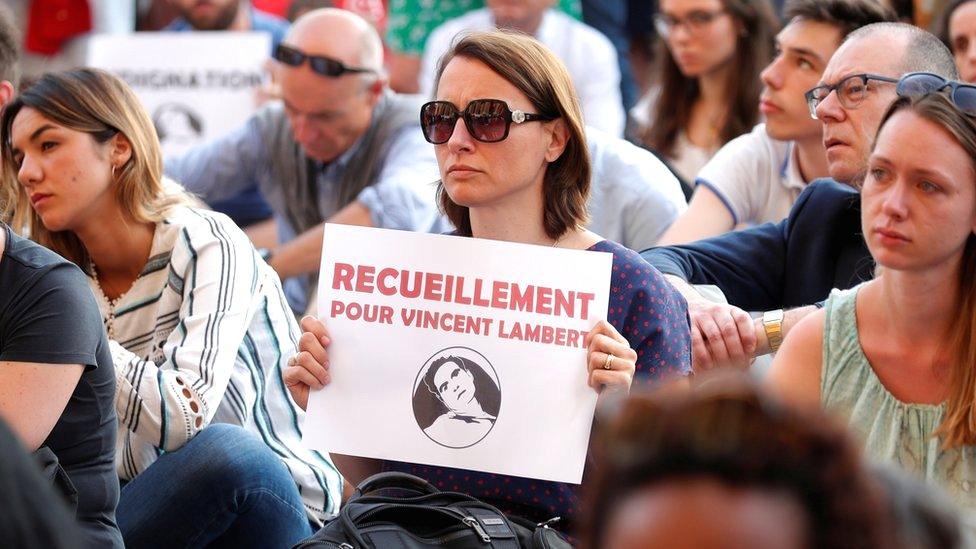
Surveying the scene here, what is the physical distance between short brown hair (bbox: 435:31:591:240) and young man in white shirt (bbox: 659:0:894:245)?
1.26 meters

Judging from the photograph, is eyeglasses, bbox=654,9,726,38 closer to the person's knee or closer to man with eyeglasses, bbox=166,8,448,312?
man with eyeglasses, bbox=166,8,448,312

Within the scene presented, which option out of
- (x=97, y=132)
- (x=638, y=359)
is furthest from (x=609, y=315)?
(x=97, y=132)

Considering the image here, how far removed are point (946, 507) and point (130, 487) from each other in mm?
2392

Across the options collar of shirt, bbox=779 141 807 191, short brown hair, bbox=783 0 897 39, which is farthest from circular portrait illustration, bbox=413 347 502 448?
short brown hair, bbox=783 0 897 39

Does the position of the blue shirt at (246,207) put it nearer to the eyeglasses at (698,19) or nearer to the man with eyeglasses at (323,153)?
the man with eyeglasses at (323,153)

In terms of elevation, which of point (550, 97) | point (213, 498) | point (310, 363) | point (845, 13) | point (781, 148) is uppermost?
point (845, 13)

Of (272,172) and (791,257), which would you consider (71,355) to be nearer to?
(791,257)

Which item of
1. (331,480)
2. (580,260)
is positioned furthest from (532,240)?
(331,480)

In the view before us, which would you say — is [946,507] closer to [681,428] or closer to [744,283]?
[681,428]

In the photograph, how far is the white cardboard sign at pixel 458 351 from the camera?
2695 millimetres

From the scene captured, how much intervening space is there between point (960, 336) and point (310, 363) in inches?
48.9

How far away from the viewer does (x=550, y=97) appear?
9.71 ft

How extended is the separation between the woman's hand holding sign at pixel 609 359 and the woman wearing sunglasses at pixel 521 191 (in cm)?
9

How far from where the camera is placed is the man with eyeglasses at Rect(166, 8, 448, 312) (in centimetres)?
526
